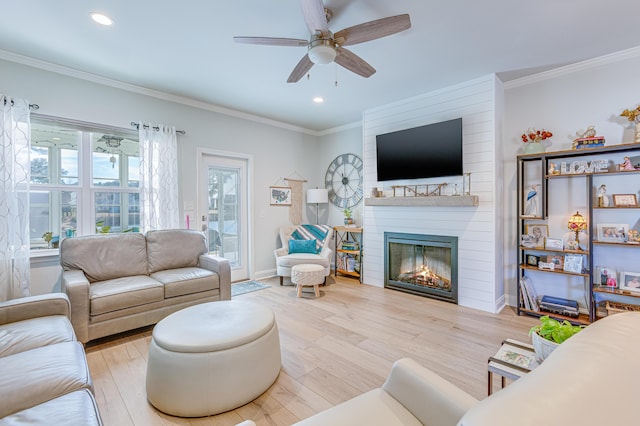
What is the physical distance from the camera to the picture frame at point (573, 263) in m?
2.91

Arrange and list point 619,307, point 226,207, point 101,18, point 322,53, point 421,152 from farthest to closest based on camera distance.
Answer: point 226,207 → point 421,152 → point 619,307 → point 101,18 → point 322,53

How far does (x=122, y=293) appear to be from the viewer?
2633 mm

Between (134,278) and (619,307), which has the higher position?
(134,278)

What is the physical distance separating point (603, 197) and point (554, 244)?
611mm

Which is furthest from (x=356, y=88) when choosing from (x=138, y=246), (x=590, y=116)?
(x=138, y=246)

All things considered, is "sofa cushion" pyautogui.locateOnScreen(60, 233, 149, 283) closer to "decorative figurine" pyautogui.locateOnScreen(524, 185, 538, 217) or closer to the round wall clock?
the round wall clock

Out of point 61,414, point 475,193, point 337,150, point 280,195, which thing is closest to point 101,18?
point 61,414

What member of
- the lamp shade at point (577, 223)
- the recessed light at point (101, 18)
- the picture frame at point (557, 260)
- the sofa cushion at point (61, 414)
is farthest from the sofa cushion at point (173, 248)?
the lamp shade at point (577, 223)

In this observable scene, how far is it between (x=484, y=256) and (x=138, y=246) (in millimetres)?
3981

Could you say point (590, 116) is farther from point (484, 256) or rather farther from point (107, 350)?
point (107, 350)

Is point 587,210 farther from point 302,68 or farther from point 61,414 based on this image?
point 61,414

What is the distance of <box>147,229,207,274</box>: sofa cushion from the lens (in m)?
3.34

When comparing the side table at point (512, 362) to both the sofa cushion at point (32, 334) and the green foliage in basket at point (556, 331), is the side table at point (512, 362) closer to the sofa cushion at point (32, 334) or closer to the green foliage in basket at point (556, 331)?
the green foliage in basket at point (556, 331)

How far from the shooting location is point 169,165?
376 cm
